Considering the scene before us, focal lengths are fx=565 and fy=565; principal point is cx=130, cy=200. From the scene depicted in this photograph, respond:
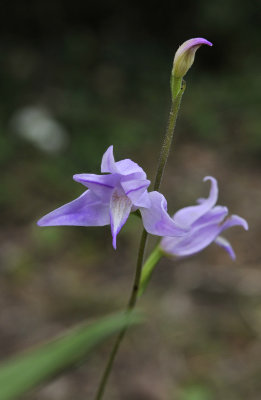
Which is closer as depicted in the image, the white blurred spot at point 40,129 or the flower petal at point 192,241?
the flower petal at point 192,241

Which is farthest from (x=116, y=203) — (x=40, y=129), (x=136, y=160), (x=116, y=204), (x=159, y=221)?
(x=40, y=129)

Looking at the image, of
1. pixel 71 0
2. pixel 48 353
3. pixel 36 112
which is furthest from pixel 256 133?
pixel 48 353

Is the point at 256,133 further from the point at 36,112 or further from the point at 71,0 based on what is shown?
the point at 71,0

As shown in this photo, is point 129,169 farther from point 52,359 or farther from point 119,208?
point 52,359

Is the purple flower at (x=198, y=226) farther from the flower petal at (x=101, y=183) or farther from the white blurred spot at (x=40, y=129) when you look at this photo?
the white blurred spot at (x=40, y=129)

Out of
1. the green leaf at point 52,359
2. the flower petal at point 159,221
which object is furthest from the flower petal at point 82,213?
the green leaf at point 52,359
